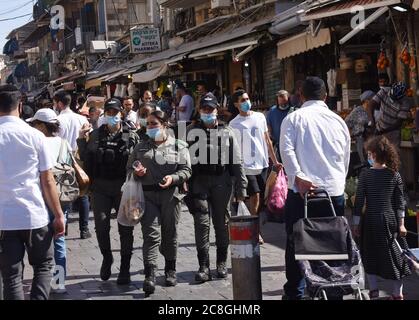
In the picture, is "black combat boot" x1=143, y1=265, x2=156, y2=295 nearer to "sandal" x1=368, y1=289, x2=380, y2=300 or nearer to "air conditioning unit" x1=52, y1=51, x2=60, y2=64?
"sandal" x1=368, y1=289, x2=380, y2=300

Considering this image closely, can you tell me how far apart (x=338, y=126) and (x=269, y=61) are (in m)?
13.5

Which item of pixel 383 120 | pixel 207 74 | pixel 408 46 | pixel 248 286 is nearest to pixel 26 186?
pixel 248 286

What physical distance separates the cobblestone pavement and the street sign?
54.9 ft

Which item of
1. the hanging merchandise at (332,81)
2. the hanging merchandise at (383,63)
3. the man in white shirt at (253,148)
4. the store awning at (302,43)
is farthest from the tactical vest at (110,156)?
the hanging merchandise at (332,81)

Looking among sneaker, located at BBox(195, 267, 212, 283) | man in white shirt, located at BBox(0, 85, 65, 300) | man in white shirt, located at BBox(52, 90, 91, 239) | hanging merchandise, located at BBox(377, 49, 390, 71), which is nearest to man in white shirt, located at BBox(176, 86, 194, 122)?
hanging merchandise, located at BBox(377, 49, 390, 71)

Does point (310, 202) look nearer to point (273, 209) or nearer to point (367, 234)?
point (367, 234)

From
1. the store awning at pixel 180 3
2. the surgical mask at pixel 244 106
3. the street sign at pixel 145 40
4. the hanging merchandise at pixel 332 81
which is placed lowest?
the surgical mask at pixel 244 106

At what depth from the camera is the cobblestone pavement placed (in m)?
7.65

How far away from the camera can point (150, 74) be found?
2230cm

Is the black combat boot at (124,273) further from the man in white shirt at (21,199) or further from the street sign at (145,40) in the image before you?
the street sign at (145,40)

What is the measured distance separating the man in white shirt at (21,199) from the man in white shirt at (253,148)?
414 centimetres

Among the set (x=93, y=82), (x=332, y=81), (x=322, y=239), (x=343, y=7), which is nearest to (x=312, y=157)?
(x=322, y=239)

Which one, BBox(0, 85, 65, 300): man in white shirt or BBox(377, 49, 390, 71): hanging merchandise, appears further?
BBox(377, 49, 390, 71): hanging merchandise

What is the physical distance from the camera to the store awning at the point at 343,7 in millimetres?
10766
